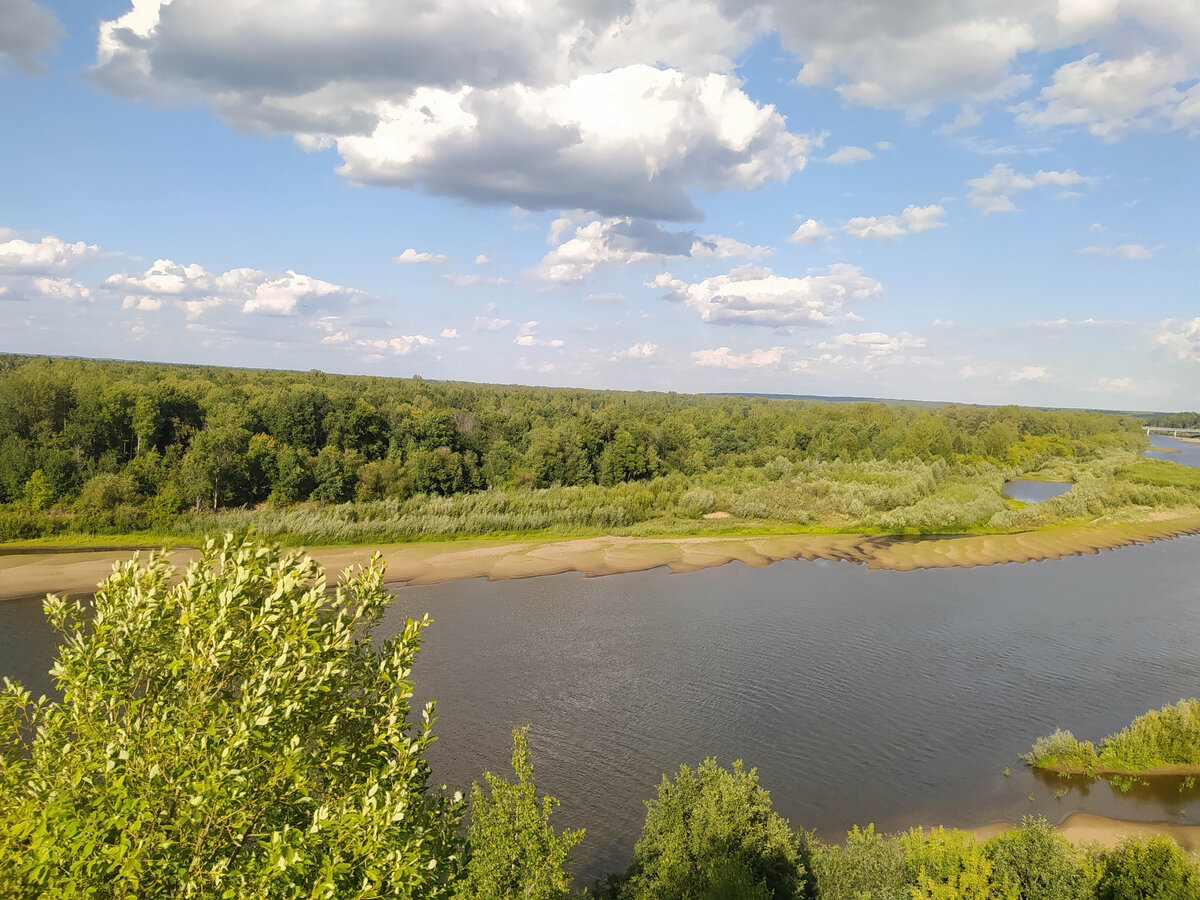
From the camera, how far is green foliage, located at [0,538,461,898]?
17.2 feet

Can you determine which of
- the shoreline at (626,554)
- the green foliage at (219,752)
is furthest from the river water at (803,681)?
the green foliage at (219,752)

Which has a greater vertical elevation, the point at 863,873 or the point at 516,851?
the point at 516,851

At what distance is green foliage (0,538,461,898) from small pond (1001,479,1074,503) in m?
79.5

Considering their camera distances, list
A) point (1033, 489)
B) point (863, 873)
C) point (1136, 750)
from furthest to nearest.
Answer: point (1033, 489), point (1136, 750), point (863, 873)

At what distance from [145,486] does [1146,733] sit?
59480 mm

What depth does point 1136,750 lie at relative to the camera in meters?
20.4

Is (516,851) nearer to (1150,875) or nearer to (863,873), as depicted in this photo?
(863,873)

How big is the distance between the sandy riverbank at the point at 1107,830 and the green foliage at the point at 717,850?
25.9 feet

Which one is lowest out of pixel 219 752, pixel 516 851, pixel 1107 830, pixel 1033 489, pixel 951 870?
pixel 1107 830

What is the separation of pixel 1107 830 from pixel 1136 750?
474 centimetres

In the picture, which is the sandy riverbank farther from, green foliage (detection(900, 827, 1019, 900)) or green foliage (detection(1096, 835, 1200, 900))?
green foliage (detection(900, 827, 1019, 900))

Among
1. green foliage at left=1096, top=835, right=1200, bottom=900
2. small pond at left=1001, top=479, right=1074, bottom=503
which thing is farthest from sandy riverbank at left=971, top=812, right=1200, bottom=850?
small pond at left=1001, top=479, right=1074, bottom=503

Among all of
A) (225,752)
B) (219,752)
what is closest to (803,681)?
(219,752)

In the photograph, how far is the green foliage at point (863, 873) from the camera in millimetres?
11711
